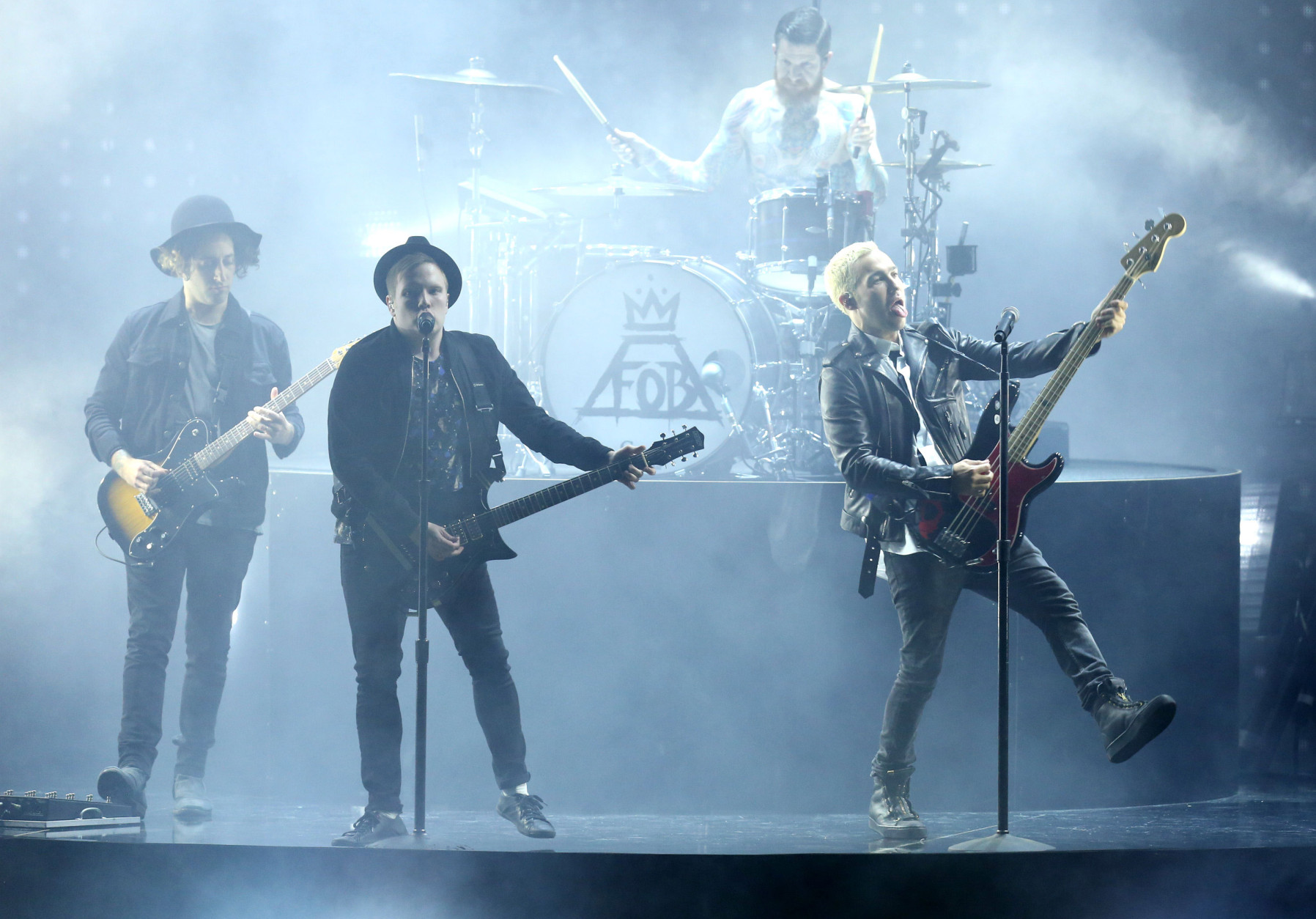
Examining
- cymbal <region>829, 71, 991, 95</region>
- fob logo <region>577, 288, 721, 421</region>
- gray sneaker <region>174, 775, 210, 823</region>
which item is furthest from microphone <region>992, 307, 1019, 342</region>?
cymbal <region>829, 71, 991, 95</region>

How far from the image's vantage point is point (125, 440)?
4270 mm

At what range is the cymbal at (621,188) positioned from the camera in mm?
6398

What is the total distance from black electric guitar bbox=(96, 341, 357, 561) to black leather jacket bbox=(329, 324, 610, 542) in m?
0.68

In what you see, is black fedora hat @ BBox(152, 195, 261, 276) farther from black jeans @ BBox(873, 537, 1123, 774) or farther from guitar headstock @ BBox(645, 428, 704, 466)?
black jeans @ BBox(873, 537, 1123, 774)

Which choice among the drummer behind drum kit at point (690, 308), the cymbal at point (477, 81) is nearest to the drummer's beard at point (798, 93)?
the drummer behind drum kit at point (690, 308)

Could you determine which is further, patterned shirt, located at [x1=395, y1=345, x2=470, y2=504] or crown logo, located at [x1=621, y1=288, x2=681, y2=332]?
crown logo, located at [x1=621, y1=288, x2=681, y2=332]

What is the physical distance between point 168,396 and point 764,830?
8.91 ft

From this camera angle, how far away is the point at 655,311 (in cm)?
601

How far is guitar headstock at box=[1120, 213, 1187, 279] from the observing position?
339 cm

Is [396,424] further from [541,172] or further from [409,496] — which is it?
[541,172]

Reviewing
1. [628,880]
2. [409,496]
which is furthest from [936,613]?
[409,496]

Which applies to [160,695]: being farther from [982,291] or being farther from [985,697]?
[982,291]

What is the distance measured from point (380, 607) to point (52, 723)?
126 inches

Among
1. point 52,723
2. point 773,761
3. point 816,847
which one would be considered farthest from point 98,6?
point 816,847
